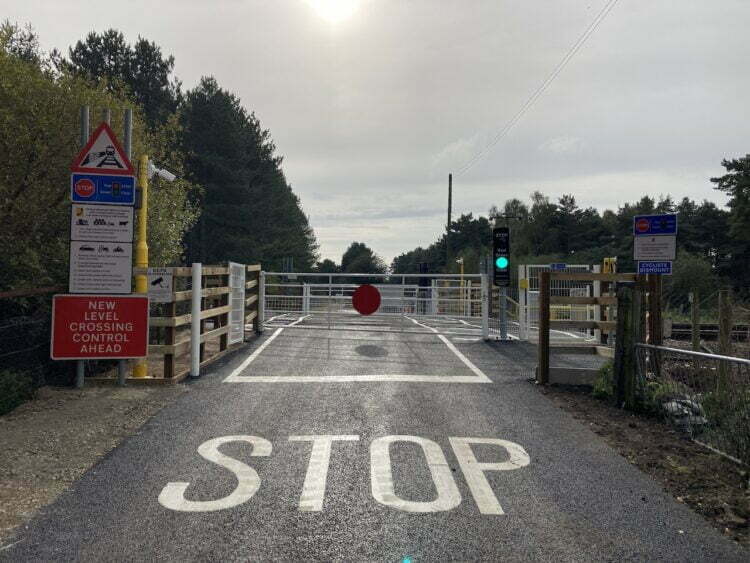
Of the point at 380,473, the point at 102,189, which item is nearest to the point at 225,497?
the point at 380,473

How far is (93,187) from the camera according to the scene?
25.9 ft

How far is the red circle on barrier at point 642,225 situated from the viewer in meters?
9.61

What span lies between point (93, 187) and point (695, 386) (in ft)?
25.6

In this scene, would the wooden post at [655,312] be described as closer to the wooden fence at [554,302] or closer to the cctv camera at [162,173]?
the wooden fence at [554,302]

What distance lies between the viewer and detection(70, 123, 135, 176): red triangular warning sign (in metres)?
7.80

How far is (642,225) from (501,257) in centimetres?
441

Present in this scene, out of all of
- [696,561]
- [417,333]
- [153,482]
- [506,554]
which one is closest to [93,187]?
[153,482]

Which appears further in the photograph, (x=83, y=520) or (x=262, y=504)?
(x=262, y=504)

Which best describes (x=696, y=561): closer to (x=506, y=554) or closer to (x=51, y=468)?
(x=506, y=554)

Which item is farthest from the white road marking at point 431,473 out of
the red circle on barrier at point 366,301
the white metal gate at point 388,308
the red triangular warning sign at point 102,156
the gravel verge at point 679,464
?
the white metal gate at point 388,308

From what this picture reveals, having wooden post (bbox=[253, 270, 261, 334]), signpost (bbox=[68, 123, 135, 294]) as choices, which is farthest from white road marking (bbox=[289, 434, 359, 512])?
wooden post (bbox=[253, 270, 261, 334])

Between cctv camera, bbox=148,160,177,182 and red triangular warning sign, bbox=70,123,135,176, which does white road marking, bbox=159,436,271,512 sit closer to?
red triangular warning sign, bbox=70,123,135,176

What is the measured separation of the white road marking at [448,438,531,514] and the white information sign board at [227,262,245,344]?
7.21 meters

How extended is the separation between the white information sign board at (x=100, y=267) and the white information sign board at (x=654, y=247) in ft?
25.3
